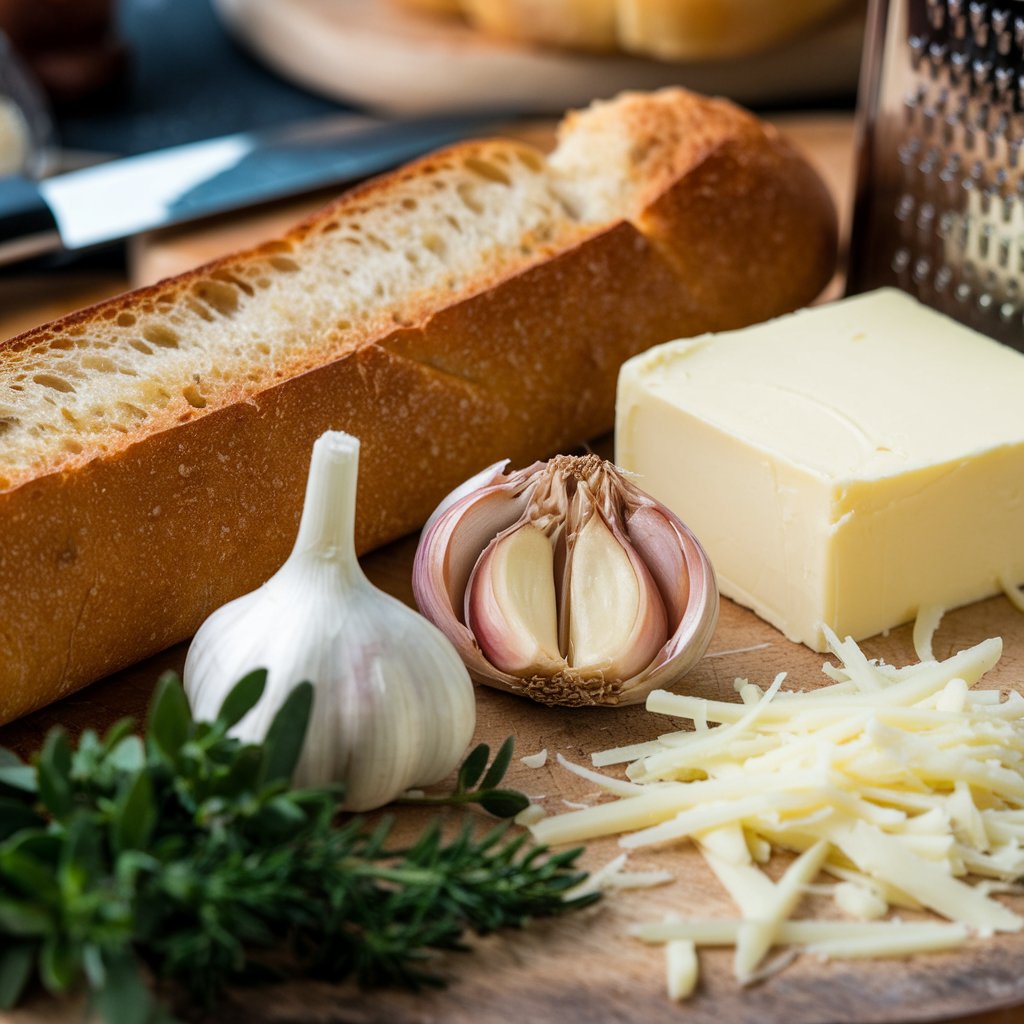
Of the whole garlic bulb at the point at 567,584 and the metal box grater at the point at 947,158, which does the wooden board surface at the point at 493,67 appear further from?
the whole garlic bulb at the point at 567,584

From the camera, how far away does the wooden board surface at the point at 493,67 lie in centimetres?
374

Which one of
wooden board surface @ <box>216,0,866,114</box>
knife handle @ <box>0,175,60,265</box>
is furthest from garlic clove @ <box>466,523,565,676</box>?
wooden board surface @ <box>216,0,866,114</box>

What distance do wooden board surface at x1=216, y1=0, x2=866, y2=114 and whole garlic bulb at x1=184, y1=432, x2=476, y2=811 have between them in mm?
2145

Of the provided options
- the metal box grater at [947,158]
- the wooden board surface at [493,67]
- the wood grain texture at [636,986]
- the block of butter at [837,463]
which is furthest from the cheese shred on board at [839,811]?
the wooden board surface at [493,67]

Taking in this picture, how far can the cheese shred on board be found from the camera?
1.60 m

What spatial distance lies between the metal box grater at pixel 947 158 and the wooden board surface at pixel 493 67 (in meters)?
0.96

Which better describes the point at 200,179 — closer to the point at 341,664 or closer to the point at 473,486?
the point at 473,486

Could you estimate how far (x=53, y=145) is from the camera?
375 centimetres

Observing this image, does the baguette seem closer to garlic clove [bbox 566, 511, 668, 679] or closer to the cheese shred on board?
garlic clove [bbox 566, 511, 668, 679]

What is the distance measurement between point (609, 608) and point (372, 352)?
0.59 metres

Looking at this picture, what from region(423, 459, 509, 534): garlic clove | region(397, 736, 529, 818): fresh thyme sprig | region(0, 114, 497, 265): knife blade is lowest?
region(397, 736, 529, 818): fresh thyme sprig

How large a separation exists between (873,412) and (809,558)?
0.86 ft

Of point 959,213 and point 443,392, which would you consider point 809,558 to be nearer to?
point 443,392

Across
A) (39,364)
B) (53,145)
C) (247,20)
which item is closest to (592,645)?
(39,364)
